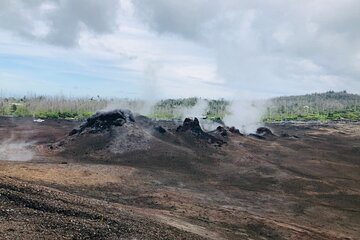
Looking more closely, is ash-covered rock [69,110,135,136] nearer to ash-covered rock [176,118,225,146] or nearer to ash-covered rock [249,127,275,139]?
ash-covered rock [176,118,225,146]

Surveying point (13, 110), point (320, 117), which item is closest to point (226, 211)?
point (13, 110)

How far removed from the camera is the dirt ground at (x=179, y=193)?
1873 centimetres

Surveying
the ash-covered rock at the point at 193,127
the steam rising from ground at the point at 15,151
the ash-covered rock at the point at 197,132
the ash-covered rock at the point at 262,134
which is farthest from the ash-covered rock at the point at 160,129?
the ash-covered rock at the point at 262,134

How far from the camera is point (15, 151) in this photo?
49344 millimetres

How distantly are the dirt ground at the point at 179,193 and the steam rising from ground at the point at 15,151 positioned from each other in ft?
0.39

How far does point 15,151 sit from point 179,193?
24376 millimetres

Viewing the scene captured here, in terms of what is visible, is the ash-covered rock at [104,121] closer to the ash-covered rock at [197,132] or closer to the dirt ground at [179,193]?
the dirt ground at [179,193]

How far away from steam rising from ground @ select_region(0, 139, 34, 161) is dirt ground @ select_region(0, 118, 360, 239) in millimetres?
A: 119

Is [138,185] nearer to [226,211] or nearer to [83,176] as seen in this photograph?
[83,176]

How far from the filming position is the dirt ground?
18.7 m

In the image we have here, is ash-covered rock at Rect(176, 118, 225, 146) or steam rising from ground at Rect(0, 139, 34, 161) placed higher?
ash-covered rock at Rect(176, 118, 225, 146)

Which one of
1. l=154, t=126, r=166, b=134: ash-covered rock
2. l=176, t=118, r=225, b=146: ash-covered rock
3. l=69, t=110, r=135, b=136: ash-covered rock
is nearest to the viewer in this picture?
l=69, t=110, r=135, b=136: ash-covered rock

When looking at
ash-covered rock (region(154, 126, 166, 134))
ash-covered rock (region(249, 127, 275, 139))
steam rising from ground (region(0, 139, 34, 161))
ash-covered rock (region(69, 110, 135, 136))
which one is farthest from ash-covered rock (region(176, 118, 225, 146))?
steam rising from ground (region(0, 139, 34, 161))

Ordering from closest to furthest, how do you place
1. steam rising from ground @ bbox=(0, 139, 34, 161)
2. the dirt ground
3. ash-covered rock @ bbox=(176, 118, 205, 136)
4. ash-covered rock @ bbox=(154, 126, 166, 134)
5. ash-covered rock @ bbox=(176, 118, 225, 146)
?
1. the dirt ground
2. steam rising from ground @ bbox=(0, 139, 34, 161)
3. ash-covered rock @ bbox=(176, 118, 225, 146)
4. ash-covered rock @ bbox=(154, 126, 166, 134)
5. ash-covered rock @ bbox=(176, 118, 205, 136)
